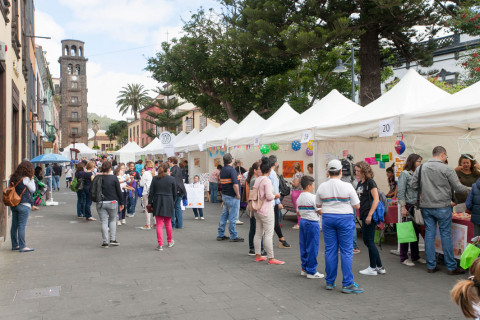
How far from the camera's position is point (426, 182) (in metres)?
6.81

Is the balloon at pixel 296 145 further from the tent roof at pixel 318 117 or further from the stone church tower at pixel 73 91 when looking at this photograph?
the stone church tower at pixel 73 91

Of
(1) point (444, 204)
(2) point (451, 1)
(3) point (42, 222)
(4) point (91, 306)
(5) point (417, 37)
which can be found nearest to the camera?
(4) point (91, 306)

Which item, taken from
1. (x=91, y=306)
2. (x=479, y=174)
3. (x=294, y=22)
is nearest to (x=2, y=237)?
(x=91, y=306)

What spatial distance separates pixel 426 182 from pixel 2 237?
8.47m

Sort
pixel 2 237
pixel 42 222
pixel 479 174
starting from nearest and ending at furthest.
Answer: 1. pixel 479 174
2. pixel 2 237
3. pixel 42 222

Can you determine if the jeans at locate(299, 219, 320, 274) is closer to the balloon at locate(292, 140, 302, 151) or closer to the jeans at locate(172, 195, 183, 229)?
the jeans at locate(172, 195, 183, 229)

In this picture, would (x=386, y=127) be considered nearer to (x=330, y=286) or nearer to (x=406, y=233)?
(x=406, y=233)

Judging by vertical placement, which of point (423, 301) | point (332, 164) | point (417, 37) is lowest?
point (423, 301)

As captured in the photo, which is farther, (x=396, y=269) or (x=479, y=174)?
(x=479, y=174)

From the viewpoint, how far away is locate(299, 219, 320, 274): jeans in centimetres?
648

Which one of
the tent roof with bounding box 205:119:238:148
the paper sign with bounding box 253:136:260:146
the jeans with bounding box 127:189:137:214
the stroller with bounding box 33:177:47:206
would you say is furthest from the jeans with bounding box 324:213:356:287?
the stroller with bounding box 33:177:47:206

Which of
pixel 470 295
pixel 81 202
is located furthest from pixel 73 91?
pixel 470 295

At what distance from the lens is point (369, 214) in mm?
6449

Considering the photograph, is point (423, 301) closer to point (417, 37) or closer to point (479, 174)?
point (479, 174)
